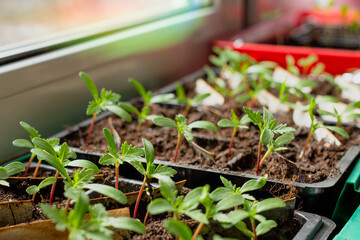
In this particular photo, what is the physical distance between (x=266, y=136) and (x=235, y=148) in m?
0.29

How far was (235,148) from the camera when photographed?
3.53 ft

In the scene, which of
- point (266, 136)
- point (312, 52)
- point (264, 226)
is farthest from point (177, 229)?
point (312, 52)

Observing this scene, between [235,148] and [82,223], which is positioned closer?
[82,223]

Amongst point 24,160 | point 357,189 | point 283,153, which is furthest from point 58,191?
point 357,189

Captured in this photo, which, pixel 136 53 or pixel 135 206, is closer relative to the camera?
pixel 135 206

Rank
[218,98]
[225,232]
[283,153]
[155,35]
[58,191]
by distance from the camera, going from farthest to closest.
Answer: [155,35] → [218,98] → [283,153] → [58,191] → [225,232]

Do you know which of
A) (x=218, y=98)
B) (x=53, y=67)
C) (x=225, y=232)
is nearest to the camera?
(x=225, y=232)

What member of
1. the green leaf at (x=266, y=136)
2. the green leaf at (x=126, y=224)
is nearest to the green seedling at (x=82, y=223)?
the green leaf at (x=126, y=224)

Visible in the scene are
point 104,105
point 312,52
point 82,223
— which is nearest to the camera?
point 82,223

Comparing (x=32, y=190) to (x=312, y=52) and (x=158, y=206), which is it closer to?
(x=158, y=206)

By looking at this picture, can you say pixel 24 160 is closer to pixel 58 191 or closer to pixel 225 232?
pixel 58 191

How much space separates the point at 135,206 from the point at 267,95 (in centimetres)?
72

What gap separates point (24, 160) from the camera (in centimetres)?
106

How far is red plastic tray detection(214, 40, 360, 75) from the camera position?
1.56m
